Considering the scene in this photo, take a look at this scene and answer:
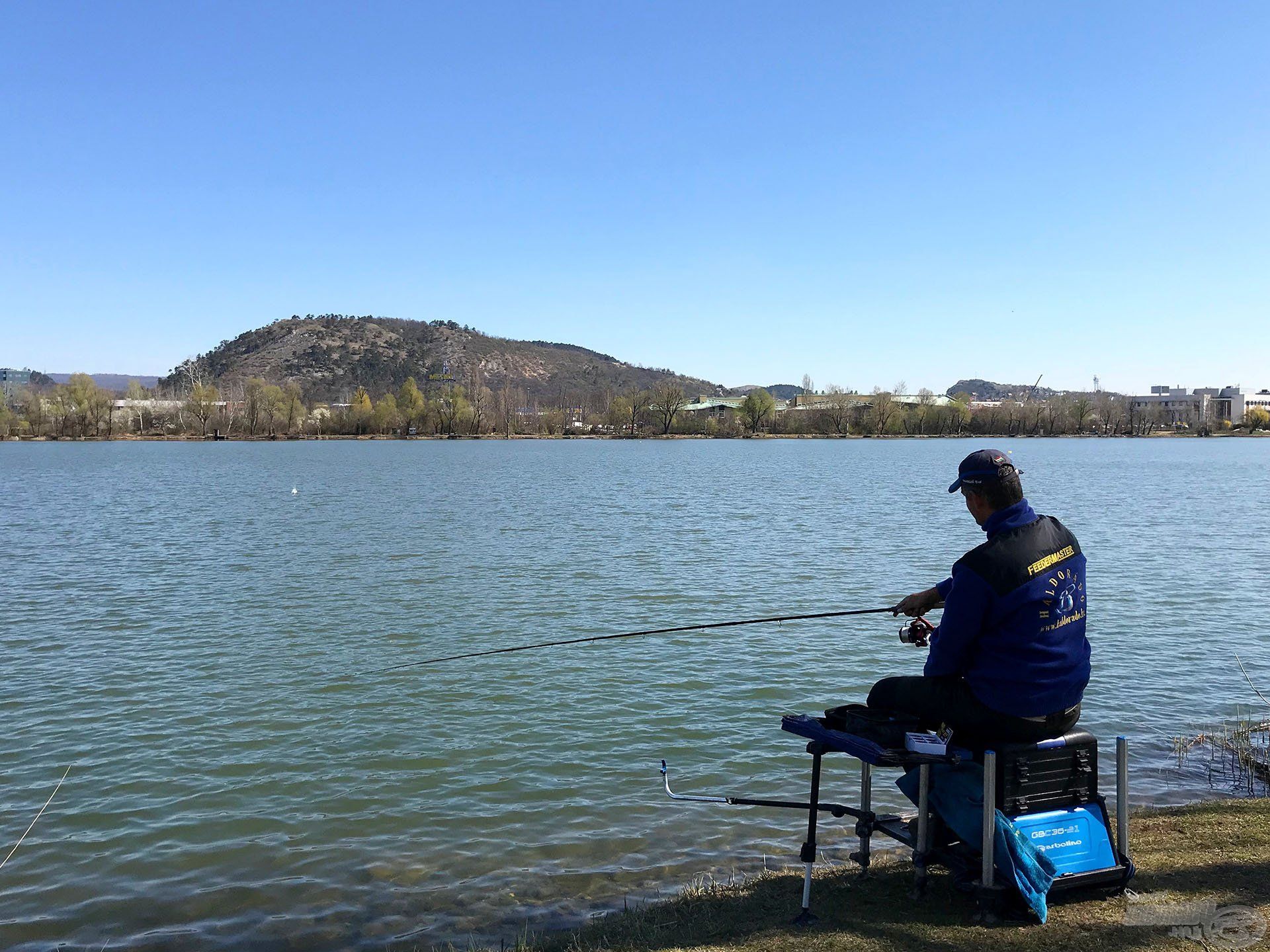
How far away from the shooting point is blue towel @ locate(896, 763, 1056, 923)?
16.2ft

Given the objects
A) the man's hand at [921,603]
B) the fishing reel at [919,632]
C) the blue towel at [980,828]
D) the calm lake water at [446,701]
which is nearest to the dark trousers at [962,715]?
the blue towel at [980,828]

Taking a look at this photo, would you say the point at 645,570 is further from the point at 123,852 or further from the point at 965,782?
the point at 965,782

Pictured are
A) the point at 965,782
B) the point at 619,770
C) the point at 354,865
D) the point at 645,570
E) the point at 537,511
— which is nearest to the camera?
the point at 965,782

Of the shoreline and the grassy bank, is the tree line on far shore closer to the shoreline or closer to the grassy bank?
the shoreline

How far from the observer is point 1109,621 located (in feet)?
52.9

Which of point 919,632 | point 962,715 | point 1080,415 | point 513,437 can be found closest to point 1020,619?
point 962,715

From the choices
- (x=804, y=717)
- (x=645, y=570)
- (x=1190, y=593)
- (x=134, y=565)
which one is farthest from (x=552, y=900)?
(x=134, y=565)

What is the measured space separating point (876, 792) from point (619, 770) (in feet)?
7.96

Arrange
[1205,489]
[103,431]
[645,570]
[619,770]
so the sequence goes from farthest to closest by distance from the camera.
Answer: [103,431] < [1205,489] < [645,570] < [619,770]

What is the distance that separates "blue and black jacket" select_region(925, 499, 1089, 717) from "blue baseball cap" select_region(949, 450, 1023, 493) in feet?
0.73

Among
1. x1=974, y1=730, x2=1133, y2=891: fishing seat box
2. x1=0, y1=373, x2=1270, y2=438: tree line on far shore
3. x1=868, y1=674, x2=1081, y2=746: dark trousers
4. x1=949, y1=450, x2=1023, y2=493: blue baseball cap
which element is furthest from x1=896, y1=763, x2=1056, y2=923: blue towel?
x1=0, y1=373, x2=1270, y2=438: tree line on far shore

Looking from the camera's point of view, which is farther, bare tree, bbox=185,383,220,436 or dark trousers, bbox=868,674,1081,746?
bare tree, bbox=185,383,220,436

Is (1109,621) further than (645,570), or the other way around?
(645,570)

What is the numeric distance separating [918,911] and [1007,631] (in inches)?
62.9
